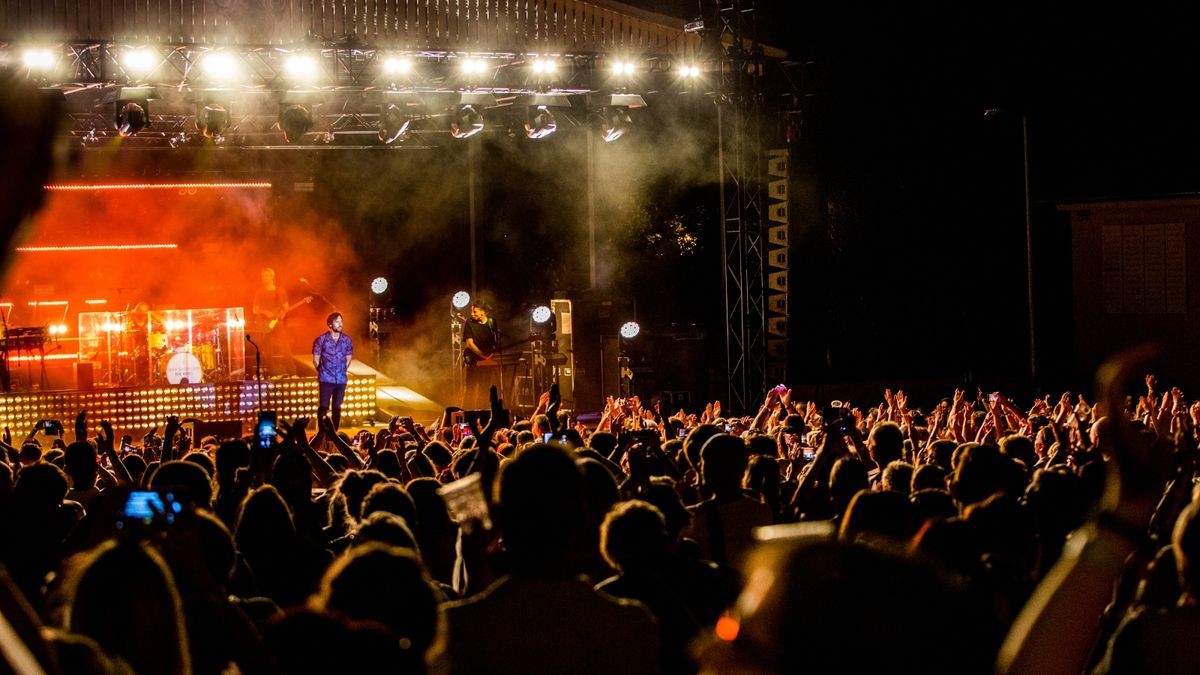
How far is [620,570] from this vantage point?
2.98m

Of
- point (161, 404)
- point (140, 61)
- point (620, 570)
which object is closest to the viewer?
point (620, 570)

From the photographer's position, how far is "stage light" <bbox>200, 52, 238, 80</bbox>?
13336mm

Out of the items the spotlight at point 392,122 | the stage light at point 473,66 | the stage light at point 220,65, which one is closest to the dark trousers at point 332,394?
the spotlight at point 392,122

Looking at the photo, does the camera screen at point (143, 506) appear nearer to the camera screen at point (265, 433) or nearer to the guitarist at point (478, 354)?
the camera screen at point (265, 433)

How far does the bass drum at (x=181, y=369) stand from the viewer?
18062 millimetres

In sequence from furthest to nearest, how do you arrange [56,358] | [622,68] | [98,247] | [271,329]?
1. [98,247]
2. [271,329]
3. [56,358]
4. [622,68]

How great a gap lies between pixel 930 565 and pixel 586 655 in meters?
1.13

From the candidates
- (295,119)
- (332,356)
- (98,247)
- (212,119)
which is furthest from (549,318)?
(98,247)

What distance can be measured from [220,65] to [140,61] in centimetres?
84

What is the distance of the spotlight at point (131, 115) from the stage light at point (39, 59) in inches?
33.9

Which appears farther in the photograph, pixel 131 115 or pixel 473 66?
pixel 473 66

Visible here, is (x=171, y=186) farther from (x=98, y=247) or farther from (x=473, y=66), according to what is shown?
(x=473, y=66)

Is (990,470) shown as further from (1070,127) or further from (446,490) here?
(1070,127)

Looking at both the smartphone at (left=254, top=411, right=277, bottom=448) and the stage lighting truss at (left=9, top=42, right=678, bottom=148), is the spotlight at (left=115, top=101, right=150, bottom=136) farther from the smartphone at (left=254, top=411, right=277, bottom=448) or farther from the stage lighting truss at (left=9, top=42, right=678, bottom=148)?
the smartphone at (left=254, top=411, right=277, bottom=448)
